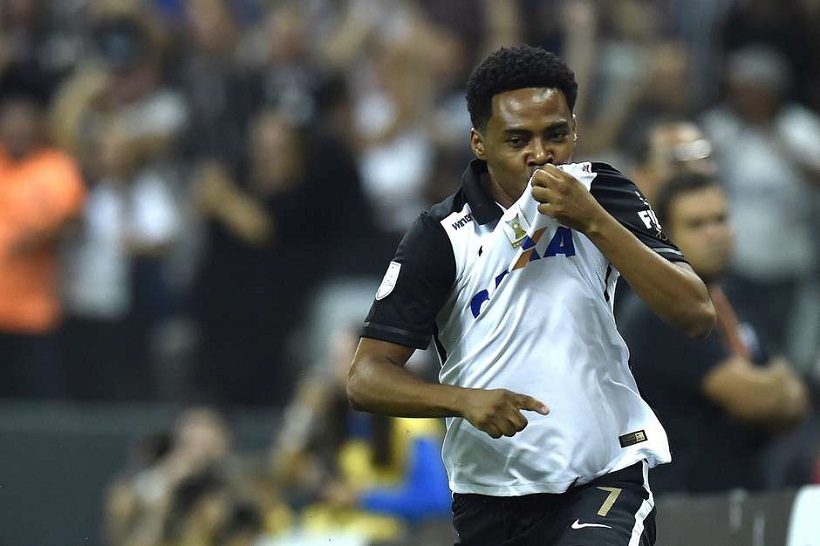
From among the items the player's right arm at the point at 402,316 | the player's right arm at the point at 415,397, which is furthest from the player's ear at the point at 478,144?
the player's right arm at the point at 415,397

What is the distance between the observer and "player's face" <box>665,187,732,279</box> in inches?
196

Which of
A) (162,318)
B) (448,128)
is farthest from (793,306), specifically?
(162,318)

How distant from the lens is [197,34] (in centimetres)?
1035

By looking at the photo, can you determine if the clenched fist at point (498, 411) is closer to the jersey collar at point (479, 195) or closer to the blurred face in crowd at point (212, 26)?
the jersey collar at point (479, 195)

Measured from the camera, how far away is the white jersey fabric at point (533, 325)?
3.55 m

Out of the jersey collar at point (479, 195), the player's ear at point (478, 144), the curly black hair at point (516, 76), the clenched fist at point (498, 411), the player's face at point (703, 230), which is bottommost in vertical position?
the player's face at point (703, 230)

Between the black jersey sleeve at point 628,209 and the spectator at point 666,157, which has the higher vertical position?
the black jersey sleeve at point 628,209

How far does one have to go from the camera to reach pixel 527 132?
3580 mm

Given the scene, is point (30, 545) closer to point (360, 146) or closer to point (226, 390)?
point (226, 390)

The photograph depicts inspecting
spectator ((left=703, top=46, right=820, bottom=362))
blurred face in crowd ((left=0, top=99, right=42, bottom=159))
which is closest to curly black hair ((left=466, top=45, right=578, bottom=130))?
spectator ((left=703, top=46, right=820, bottom=362))

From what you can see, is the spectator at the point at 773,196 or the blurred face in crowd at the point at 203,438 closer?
the spectator at the point at 773,196

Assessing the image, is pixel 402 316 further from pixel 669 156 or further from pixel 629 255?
pixel 669 156

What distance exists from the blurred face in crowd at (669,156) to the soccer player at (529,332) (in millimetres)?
1900

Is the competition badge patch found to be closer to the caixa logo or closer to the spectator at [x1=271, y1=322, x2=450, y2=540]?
the caixa logo
